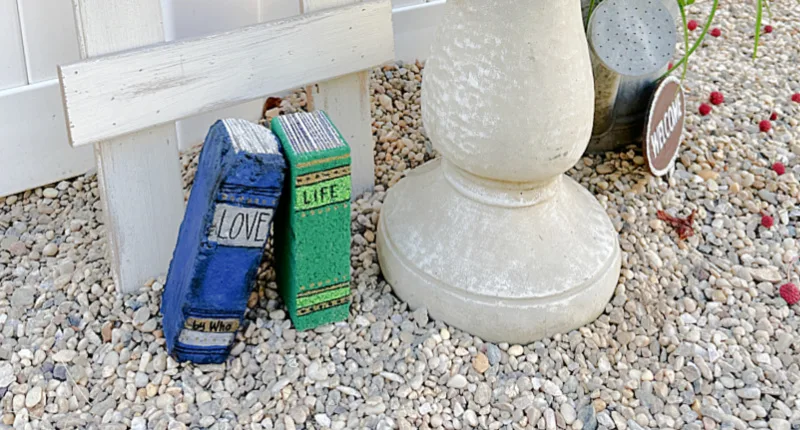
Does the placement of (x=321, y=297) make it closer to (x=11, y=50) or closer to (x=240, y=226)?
(x=240, y=226)

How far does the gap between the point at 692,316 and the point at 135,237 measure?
120 cm

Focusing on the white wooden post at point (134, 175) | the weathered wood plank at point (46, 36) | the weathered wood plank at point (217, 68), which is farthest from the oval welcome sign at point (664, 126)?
the weathered wood plank at point (46, 36)

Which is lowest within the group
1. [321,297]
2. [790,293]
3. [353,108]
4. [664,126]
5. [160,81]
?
[790,293]

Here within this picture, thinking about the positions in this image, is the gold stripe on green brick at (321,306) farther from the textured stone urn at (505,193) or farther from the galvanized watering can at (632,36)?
the galvanized watering can at (632,36)

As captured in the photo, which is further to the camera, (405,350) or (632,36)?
(632,36)

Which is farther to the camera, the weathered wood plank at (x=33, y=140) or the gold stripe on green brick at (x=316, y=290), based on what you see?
the weathered wood plank at (x=33, y=140)

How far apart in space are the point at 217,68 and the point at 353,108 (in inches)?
15.3

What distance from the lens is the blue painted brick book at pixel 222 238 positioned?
4.98 ft

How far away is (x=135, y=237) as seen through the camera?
72.1 inches

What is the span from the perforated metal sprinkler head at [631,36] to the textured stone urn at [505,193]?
0.29 metres

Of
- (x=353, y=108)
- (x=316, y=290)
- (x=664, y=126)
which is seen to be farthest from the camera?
(x=664, y=126)

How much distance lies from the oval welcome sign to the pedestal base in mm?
416

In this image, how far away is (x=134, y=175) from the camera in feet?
5.83

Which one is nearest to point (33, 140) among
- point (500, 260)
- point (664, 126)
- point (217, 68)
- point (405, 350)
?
point (217, 68)
